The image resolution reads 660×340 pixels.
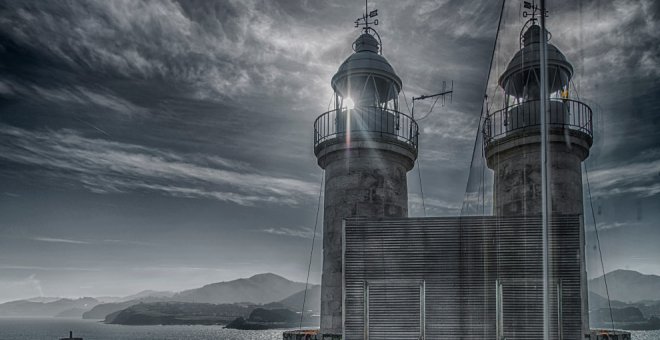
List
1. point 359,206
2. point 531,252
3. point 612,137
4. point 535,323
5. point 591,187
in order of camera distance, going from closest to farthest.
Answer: point 612,137
point 591,187
point 535,323
point 531,252
point 359,206

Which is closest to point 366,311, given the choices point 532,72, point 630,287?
point 532,72

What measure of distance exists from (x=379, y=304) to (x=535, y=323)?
5679 millimetres

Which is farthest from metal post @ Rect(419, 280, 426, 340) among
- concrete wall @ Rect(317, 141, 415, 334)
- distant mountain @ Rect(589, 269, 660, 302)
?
distant mountain @ Rect(589, 269, 660, 302)

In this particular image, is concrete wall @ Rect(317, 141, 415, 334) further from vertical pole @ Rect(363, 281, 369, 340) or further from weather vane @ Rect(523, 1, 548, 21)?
weather vane @ Rect(523, 1, 548, 21)

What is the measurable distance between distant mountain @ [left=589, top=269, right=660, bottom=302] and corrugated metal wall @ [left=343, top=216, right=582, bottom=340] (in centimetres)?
1395

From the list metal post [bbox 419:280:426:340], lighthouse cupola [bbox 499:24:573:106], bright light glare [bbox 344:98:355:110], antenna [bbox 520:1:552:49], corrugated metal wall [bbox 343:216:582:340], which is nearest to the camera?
antenna [bbox 520:1:552:49]

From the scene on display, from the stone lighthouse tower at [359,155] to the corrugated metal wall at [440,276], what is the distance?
545 centimetres

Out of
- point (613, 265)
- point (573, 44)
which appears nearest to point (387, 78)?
point (573, 44)

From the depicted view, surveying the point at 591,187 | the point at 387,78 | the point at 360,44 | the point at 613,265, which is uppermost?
the point at 360,44

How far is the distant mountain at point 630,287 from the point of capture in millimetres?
4120

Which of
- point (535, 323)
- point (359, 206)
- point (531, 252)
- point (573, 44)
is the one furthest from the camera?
point (359, 206)

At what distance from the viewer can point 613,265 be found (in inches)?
209

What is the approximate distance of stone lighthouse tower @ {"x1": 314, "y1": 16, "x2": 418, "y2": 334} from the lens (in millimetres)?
27312

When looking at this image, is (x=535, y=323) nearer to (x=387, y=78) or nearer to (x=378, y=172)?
(x=378, y=172)
